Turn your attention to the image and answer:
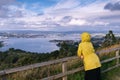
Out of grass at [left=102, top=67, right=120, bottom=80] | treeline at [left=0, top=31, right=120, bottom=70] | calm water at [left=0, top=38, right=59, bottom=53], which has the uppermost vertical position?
treeline at [left=0, top=31, right=120, bottom=70]

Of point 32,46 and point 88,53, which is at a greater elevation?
point 88,53

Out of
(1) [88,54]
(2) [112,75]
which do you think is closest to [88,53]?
(1) [88,54]

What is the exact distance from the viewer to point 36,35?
88.8 m

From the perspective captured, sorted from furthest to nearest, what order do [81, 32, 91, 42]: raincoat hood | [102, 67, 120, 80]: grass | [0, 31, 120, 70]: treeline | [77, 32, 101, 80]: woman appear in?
[0, 31, 120, 70]: treeline → [102, 67, 120, 80]: grass → [77, 32, 101, 80]: woman → [81, 32, 91, 42]: raincoat hood

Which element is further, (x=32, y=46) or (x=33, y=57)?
(x=32, y=46)

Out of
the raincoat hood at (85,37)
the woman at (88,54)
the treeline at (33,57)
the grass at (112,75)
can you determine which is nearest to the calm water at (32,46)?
the treeline at (33,57)

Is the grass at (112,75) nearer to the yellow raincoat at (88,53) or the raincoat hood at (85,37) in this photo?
the yellow raincoat at (88,53)

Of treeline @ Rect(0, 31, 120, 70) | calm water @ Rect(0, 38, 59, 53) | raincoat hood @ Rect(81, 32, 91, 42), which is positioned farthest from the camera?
calm water @ Rect(0, 38, 59, 53)

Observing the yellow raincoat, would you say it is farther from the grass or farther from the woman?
the grass

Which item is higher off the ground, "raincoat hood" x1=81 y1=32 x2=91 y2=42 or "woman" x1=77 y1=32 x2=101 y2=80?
"raincoat hood" x1=81 y1=32 x2=91 y2=42

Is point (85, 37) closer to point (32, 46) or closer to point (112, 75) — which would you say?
point (112, 75)

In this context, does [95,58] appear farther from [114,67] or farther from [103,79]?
[114,67]

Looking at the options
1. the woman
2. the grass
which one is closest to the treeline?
the grass

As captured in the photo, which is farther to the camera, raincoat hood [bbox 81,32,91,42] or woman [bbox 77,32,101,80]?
woman [bbox 77,32,101,80]
